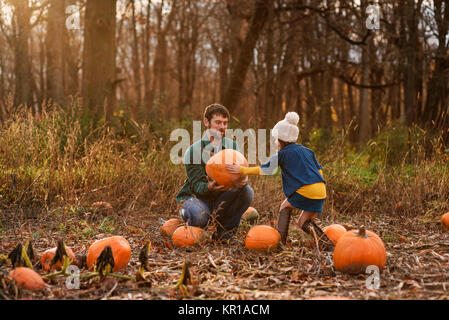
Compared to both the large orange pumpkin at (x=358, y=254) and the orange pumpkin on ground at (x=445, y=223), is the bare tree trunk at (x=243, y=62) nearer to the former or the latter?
the orange pumpkin on ground at (x=445, y=223)

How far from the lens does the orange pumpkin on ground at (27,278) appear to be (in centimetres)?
219

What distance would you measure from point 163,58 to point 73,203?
14.4m

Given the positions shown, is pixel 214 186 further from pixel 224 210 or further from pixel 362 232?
pixel 362 232

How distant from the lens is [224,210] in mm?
3629

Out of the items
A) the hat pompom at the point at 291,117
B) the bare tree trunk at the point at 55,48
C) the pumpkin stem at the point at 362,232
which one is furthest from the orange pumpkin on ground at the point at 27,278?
the bare tree trunk at the point at 55,48

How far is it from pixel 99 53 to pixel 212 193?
465 centimetres

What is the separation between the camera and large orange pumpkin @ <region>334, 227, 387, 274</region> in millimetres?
2625

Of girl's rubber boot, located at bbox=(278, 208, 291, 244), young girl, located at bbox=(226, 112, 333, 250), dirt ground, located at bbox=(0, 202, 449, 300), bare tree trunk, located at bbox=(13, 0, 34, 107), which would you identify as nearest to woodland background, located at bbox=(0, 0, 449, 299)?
dirt ground, located at bbox=(0, 202, 449, 300)

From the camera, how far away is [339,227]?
3.41 metres

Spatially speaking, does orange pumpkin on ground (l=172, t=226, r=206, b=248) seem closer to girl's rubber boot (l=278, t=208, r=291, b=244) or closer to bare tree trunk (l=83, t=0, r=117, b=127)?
girl's rubber boot (l=278, t=208, r=291, b=244)

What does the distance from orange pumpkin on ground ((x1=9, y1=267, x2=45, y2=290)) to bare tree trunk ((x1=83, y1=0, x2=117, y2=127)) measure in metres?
5.08

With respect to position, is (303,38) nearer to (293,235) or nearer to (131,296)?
(293,235)
